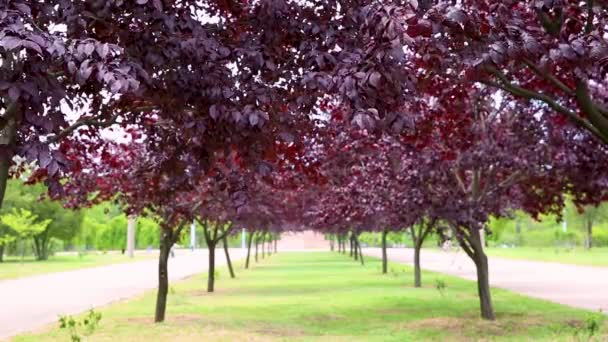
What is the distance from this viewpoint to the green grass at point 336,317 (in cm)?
1138

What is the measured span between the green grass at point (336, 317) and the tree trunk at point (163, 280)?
0.26 meters

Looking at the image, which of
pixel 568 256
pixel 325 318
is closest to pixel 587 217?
pixel 568 256

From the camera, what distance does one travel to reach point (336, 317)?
14.0 meters

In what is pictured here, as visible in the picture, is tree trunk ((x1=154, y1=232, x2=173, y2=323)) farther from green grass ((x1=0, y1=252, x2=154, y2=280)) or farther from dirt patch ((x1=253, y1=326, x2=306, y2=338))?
green grass ((x1=0, y1=252, x2=154, y2=280))

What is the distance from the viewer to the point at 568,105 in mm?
10391

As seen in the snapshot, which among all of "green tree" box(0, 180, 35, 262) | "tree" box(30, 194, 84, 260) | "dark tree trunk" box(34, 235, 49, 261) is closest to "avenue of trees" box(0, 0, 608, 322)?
"green tree" box(0, 180, 35, 262)

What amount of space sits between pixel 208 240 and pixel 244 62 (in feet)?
64.4

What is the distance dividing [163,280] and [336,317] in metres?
3.65

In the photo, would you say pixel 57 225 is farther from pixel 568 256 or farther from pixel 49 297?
pixel 568 256

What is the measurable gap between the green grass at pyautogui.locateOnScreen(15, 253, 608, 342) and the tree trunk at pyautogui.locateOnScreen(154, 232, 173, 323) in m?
0.26


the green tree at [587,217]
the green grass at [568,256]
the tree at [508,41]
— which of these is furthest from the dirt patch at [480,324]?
the green tree at [587,217]

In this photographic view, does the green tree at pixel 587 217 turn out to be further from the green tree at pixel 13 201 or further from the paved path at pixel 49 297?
the green tree at pixel 13 201

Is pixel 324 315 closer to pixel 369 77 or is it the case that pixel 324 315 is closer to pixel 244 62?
pixel 244 62

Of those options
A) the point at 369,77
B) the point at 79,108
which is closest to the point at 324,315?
the point at 79,108
